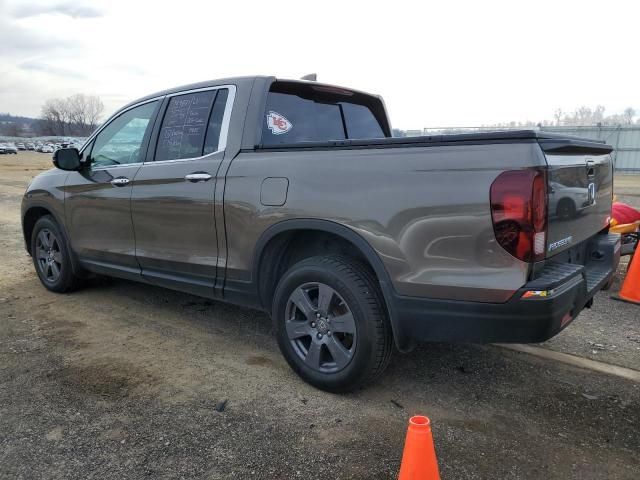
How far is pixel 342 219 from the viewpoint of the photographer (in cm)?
291

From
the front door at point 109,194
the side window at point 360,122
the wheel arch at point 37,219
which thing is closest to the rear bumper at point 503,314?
the side window at point 360,122

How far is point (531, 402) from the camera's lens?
3.08m

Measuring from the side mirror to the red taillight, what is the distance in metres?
3.85

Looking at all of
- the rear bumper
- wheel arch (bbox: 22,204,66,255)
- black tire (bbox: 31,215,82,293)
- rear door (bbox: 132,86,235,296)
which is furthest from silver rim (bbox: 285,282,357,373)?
wheel arch (bbox: 22,204,66,255)

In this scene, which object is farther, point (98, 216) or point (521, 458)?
point (98, 216)

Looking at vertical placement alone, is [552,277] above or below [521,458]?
above

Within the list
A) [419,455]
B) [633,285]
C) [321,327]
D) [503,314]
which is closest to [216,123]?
[321,327]

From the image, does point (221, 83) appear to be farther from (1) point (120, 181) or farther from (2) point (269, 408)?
(2) point (269, 408)

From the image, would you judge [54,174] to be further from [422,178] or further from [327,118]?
[422,178]

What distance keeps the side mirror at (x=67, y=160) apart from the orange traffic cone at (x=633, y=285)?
5.25m

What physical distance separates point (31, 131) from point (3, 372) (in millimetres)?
162275

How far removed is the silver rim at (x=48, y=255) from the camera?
526cm

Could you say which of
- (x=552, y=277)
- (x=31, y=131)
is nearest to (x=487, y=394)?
(x=552, y=277)

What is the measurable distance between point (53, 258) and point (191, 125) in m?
2.46
